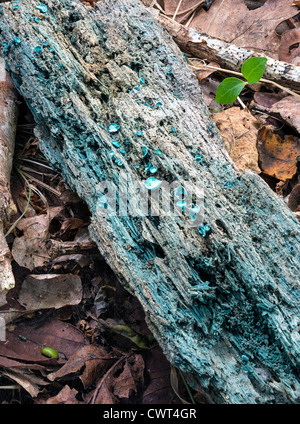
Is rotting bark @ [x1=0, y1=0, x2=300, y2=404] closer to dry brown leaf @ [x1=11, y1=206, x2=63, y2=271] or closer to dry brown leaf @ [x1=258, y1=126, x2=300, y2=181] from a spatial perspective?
dry brown leaf @ [x1=11, y1=206, x2=63, y2=271]

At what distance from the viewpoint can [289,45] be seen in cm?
307

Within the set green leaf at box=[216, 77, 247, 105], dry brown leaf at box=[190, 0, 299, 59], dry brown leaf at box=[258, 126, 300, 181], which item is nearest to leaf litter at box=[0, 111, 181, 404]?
green leaf at box=[216, 77, 247, 105]

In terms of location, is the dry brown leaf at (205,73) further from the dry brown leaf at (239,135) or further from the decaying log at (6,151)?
the decaying log at (6,151)

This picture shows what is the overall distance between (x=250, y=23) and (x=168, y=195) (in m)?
2.08

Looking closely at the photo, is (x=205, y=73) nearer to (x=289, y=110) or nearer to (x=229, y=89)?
(x=229, y=89)

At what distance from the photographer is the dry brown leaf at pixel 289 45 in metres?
3.05

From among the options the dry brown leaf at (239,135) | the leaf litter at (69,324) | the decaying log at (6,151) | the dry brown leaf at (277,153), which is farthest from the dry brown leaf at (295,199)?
the decaying log at (6,151)

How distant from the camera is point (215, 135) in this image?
7.33 ft

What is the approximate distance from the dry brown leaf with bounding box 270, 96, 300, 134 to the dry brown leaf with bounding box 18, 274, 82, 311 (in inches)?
74.1

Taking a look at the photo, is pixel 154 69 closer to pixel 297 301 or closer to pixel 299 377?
pixel 297 301

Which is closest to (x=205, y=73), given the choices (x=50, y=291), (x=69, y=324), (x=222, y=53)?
(x=222, y=53)

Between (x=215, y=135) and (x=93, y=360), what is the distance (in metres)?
1.48

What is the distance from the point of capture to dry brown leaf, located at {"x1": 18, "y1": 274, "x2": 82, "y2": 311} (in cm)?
219

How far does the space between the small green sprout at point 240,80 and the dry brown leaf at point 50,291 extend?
5.08 feet
